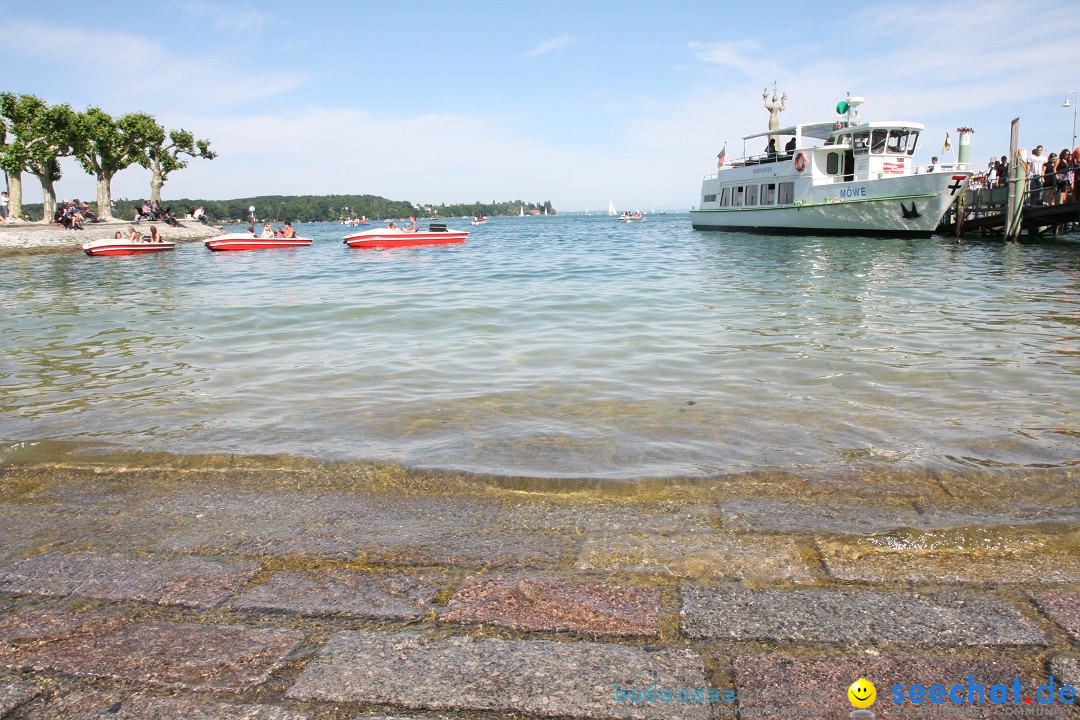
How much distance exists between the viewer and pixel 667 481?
160 inches

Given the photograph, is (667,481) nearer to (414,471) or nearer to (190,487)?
(414,471)

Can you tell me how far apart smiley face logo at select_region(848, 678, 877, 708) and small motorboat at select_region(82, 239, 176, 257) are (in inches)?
1368

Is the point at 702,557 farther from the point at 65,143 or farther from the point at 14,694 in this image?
the point at 65,143

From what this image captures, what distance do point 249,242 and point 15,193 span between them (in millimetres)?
21334

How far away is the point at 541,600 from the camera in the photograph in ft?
8.35

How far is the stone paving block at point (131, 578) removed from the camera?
2.61 m

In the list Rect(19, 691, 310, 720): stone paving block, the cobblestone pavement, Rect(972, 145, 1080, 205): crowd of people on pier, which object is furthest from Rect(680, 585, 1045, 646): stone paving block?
Rect(972, 145, 1080, 205): crowd of people on pier

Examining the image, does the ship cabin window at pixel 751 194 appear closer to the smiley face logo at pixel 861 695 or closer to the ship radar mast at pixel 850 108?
the ship radar mast at pixel 850 108

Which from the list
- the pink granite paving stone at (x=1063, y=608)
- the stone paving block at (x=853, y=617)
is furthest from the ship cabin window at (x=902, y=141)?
the stone paving block at (x=853, y=617)

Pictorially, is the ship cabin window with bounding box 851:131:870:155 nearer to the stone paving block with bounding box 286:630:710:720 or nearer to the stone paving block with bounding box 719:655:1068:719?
the stone paving block with bounding box 719:655:1068:719

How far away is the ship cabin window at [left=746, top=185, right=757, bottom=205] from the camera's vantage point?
36.1m

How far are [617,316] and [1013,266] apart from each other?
13090 millimetres

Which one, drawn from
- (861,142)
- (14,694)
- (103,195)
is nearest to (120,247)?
(103,195)

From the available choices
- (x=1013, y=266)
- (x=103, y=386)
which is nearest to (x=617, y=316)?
(x=103, y=386)
